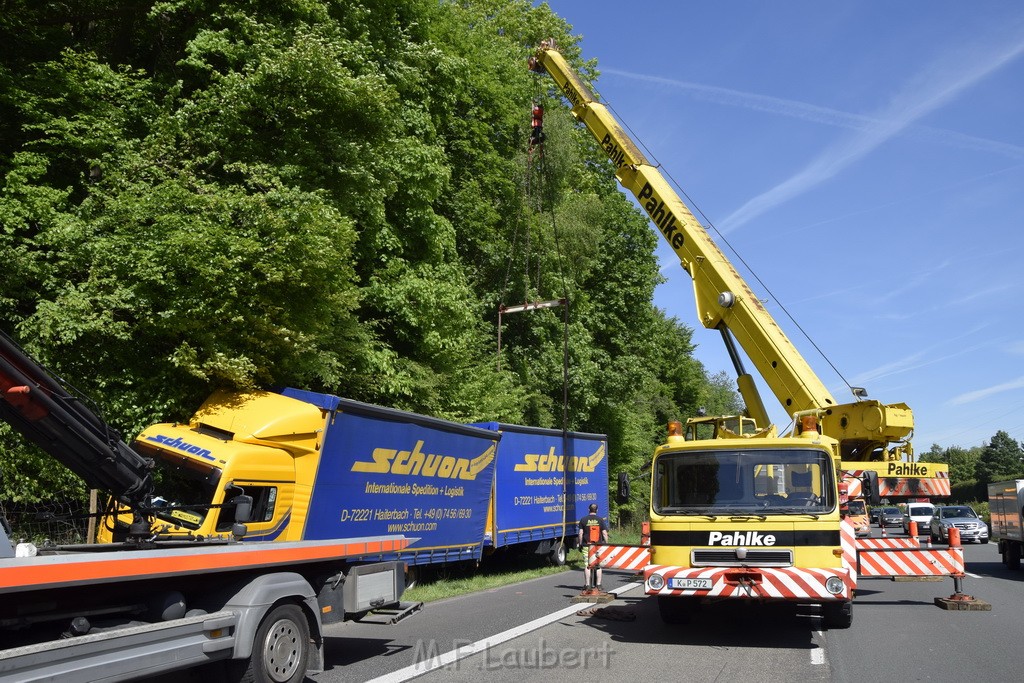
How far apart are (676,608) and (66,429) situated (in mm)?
7526

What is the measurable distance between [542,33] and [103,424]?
32768 mm

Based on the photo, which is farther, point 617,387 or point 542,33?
point 542,33

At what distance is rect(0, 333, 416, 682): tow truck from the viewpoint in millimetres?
4945

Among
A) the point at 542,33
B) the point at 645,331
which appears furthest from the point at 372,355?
the point at 542,33

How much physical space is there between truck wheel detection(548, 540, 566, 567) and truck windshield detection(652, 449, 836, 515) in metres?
10.9

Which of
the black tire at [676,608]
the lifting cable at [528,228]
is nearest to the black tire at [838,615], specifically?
the black tire at [676,608]

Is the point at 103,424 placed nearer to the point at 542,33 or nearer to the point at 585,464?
the point at 585,464

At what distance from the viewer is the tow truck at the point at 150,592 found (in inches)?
195

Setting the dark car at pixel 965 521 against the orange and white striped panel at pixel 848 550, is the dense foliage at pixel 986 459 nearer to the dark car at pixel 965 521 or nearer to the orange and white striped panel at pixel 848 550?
the dark car at pixel 965 521

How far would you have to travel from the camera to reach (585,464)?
22.0 m

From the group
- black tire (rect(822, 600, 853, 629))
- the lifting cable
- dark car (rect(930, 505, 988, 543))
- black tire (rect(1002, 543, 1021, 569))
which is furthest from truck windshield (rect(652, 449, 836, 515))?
dark car (rect(930, 505, 988, 543))

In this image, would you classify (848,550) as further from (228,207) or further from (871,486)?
(228,207)

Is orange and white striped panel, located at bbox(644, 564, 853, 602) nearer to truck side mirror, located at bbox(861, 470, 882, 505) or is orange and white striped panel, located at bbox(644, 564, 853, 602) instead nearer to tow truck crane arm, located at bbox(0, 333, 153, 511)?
truck side mirror, located at bbox(861, 470, 882, 505)

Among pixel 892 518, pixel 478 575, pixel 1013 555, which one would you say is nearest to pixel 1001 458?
pixel 892 518
